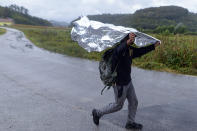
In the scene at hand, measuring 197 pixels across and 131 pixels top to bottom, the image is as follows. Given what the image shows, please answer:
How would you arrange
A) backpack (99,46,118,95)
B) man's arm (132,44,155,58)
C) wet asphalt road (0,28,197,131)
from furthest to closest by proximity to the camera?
wet asphalt road (0,28,197,131)
man's arm (132,44,155,58)
backpack (99,46,118,95)

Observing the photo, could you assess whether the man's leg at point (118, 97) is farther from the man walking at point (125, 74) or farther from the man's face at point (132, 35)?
the man's face at point (132, 35)

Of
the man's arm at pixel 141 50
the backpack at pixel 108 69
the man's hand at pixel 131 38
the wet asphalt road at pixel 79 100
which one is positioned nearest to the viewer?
the man's hand at pixel 131 38

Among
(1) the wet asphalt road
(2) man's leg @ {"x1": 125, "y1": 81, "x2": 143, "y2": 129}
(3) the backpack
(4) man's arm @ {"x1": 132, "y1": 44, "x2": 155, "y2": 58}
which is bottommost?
(1) the wet asphalt road

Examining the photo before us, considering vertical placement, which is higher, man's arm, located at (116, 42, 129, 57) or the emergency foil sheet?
the emergency foil sheet

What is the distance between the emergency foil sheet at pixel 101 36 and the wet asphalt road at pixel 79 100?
150 cm

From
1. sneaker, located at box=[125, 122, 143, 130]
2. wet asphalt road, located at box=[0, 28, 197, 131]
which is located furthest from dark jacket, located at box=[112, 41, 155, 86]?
wet asphalt road, located at box=[0, 28, 197, 131]

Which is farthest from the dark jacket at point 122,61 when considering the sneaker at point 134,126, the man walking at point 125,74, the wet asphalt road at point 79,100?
the wet asphalt road at point 79,100

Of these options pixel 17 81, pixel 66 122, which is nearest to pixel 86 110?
pixel 66 122

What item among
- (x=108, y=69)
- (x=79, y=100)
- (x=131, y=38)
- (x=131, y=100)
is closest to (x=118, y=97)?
(x=131, y=100)

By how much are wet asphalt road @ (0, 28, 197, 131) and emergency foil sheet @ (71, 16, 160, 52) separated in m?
1.50

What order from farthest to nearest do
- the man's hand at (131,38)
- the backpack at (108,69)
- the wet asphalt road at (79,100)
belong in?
the wet asphalt road at (79,100) < the backpack at (108,69) < the man's hand at (131,38)

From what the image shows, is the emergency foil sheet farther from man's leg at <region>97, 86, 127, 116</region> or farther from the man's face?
man's leg at <region>97, 86, 127, 116</region>

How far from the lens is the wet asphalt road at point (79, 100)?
495 centimetres

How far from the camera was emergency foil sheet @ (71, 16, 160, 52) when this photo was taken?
4434 millimetres
